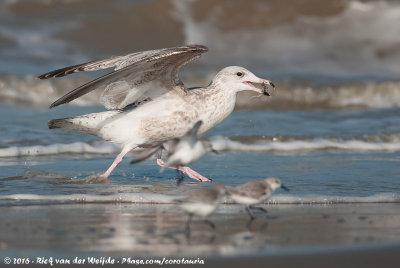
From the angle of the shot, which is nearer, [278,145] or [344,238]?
[344,238]

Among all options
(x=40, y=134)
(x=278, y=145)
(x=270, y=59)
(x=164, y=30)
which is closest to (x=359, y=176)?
(x=278, y=145)

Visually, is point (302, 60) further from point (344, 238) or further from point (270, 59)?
point (344, 238)

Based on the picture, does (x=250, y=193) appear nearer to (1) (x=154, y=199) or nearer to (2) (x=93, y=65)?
(1) (x=154, y=199)

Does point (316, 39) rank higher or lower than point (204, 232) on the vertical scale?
higher

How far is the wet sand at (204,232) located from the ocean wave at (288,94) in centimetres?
761

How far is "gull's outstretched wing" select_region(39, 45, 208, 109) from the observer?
636 cm

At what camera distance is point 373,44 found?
60.2 ft

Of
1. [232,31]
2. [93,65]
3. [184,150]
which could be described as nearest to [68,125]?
[93,65]

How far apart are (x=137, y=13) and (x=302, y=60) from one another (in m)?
4.47

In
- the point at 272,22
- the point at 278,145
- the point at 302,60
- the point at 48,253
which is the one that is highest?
the point at 272,22

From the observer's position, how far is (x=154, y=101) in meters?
6.98

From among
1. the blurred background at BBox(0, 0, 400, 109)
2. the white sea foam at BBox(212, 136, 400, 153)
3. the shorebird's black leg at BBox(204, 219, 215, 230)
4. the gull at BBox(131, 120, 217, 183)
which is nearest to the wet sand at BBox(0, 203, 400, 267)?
the shorebird's black leg at BBox(204, 219, 215, 230)

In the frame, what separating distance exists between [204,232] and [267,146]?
4.99m

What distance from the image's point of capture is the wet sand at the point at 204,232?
4031 millimetres
